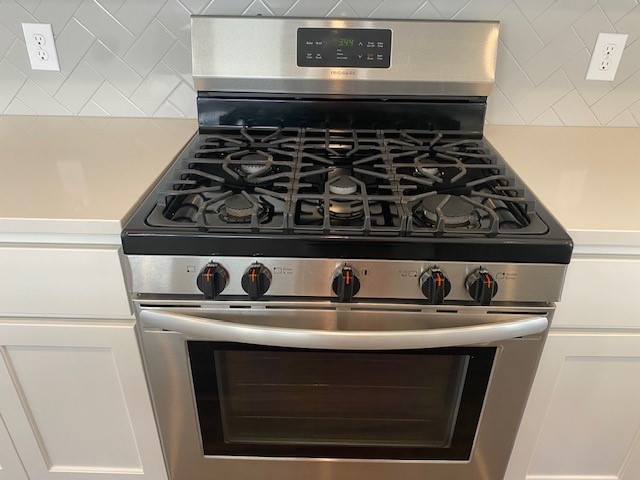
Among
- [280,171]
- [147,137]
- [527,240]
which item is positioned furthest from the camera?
[147,137]

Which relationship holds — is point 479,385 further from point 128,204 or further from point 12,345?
point 12,345

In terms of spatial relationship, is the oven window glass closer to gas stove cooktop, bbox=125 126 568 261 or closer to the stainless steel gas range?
the stainless steel gas range

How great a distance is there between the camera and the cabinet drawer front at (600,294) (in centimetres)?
89

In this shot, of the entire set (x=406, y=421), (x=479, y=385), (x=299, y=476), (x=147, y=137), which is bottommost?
(x=299, y=476)

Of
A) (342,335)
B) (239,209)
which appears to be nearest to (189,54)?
(239,209)

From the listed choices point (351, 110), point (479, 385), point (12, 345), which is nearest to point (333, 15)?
point (351, 110)

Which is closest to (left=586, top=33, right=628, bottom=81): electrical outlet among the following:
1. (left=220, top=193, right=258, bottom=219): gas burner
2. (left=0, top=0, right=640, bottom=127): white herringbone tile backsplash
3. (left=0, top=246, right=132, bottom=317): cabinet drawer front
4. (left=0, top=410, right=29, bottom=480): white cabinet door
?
(left=0, top=0, right=640, bottom=127): white herringbone tile backsplash

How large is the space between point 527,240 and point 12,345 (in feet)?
3.24

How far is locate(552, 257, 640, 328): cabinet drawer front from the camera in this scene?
890 millimetres

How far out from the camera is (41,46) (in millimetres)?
1311

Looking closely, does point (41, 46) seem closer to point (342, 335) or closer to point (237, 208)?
point (237, 208)

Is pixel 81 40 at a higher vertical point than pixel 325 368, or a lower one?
higher

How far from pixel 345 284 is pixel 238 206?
0.80 feet

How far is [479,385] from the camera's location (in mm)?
979
